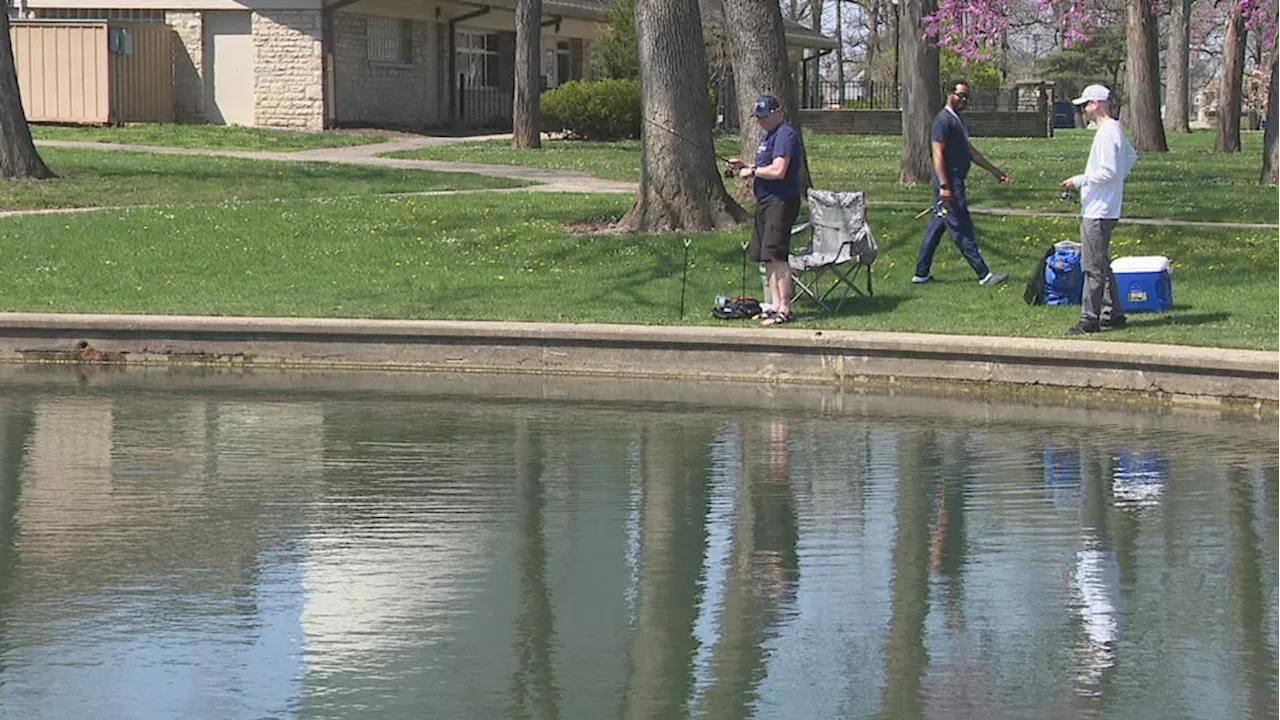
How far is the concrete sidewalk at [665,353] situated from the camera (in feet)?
43.2

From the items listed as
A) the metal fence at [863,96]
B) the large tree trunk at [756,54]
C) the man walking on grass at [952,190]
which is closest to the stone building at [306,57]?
the metal fence at [863,96]

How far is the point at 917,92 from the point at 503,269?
10410 millimetres

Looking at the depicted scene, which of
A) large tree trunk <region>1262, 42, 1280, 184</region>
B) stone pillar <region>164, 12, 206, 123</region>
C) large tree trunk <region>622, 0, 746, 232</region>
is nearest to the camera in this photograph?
large tree trunk <region>622, 0, 746, 232</region>

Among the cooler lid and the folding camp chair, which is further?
the folding camp chair

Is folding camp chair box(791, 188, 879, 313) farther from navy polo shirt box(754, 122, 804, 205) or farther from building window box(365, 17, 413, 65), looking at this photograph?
building window box(365, 17, 413, 65)

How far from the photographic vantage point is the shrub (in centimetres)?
4153

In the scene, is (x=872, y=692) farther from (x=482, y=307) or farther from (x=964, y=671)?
(x=482, y=307)

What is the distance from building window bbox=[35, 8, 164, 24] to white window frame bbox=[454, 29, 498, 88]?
7632 mm

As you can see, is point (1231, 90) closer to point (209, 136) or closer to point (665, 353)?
point (209, 136)

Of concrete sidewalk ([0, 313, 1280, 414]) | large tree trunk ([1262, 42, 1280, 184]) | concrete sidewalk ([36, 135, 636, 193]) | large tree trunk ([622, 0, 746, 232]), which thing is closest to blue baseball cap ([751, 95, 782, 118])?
concrete sidewalk ([0, 313, 1280, 414])

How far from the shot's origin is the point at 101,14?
43.7 metres

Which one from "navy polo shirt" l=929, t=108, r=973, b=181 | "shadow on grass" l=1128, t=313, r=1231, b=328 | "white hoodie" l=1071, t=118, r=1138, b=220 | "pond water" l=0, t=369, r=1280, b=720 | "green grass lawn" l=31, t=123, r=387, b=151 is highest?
"green grass lawn" l=31, t=123, r=387, b=151

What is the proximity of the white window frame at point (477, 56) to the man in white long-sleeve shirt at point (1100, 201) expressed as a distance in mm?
34747

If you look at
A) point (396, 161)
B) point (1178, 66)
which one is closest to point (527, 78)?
point (396, 161)
